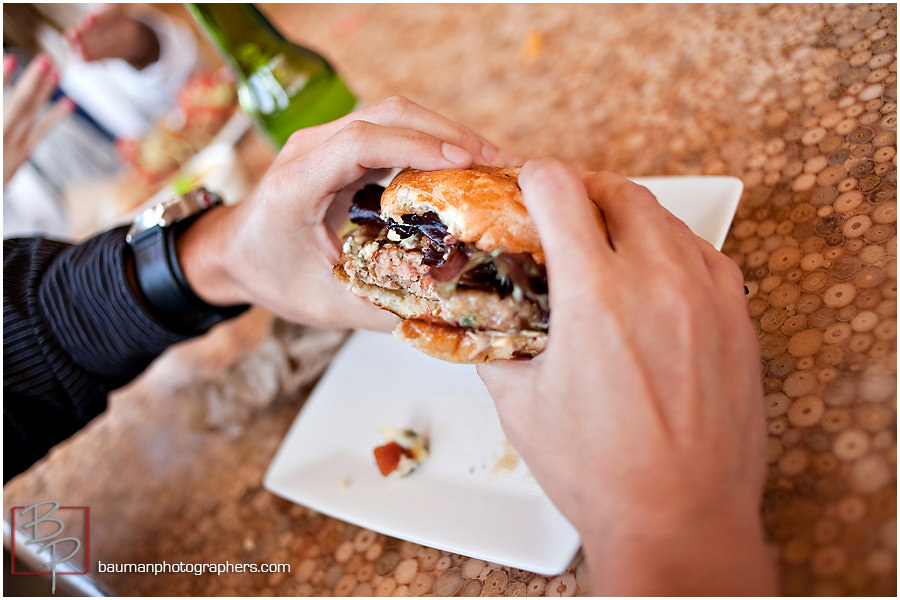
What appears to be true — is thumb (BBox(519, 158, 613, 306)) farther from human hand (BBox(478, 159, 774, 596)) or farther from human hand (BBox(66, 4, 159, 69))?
human hand (BBox(66, 4, 159, 69))

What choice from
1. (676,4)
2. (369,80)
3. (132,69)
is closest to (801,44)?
(676,4)

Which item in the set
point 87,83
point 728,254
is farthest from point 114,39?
point 728,254

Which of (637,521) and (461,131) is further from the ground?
(461,131)

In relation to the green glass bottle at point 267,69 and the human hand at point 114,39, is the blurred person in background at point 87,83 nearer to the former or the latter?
the human hand at point 114,39

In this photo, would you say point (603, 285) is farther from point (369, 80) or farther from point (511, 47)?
point (369, 80)

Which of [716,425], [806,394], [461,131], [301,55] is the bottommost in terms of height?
[806,394]

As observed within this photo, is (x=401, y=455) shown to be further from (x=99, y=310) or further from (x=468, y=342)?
(x=99, y=310)
